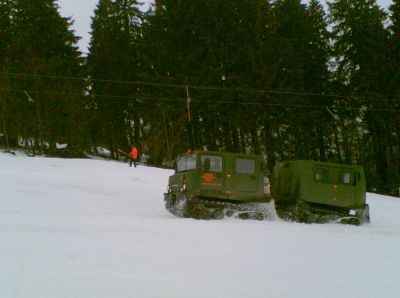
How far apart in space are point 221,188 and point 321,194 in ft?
11.4

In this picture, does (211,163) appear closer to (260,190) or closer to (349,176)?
(260,190)

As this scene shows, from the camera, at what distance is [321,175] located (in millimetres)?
15227

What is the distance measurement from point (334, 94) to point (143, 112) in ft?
50.9

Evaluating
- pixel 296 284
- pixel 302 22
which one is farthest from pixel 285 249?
pixel 302 22

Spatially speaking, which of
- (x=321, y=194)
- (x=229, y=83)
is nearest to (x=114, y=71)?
(x=229, y=83)

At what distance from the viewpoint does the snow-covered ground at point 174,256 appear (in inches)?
228

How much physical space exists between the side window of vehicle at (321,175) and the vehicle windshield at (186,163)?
13.4ft

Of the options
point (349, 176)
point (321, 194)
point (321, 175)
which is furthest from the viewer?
point (349, 176)

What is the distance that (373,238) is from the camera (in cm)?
1123

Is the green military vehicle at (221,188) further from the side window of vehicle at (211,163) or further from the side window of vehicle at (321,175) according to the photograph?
the side window of vehicle at (321,175)

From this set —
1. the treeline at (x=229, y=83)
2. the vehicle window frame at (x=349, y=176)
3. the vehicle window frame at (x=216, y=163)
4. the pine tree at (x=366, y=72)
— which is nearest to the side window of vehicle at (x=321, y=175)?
the vehicle window frame at (x=349, y=176)

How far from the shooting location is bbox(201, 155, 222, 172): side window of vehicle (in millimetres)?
13836

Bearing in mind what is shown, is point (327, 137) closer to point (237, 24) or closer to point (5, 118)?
point (237, 24)

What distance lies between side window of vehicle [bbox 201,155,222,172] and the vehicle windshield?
1.02 ft
